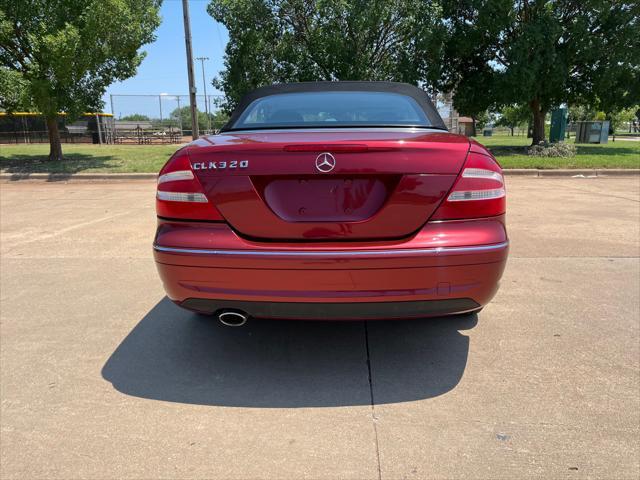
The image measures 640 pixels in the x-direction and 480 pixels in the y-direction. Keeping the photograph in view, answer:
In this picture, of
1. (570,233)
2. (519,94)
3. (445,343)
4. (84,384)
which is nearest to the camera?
(84,384)

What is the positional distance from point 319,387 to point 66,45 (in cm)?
1340

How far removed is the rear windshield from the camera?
3164 millimetres

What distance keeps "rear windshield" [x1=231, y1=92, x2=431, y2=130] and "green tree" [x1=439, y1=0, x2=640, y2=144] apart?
576 inches

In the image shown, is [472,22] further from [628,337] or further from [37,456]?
[37,456]

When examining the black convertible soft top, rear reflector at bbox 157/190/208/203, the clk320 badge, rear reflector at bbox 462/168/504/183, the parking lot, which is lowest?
the parking lot

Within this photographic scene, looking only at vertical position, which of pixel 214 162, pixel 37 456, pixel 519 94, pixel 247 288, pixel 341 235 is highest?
pixel 519 94

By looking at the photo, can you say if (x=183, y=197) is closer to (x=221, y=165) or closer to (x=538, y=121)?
(x=221, y=165)

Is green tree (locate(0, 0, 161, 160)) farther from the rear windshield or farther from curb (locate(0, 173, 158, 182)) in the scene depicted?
the rear windshield

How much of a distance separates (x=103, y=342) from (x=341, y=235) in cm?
188

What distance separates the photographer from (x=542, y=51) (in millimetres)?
16484

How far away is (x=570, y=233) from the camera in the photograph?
6043 millimetres

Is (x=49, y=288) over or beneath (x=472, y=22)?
beneath

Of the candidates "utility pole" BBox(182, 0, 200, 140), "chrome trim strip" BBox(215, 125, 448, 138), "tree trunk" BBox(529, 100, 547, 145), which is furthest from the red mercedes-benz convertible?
"tree trunk" BBox(529, 100, 547, 145)

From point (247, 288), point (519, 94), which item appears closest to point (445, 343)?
point (247, 288)
